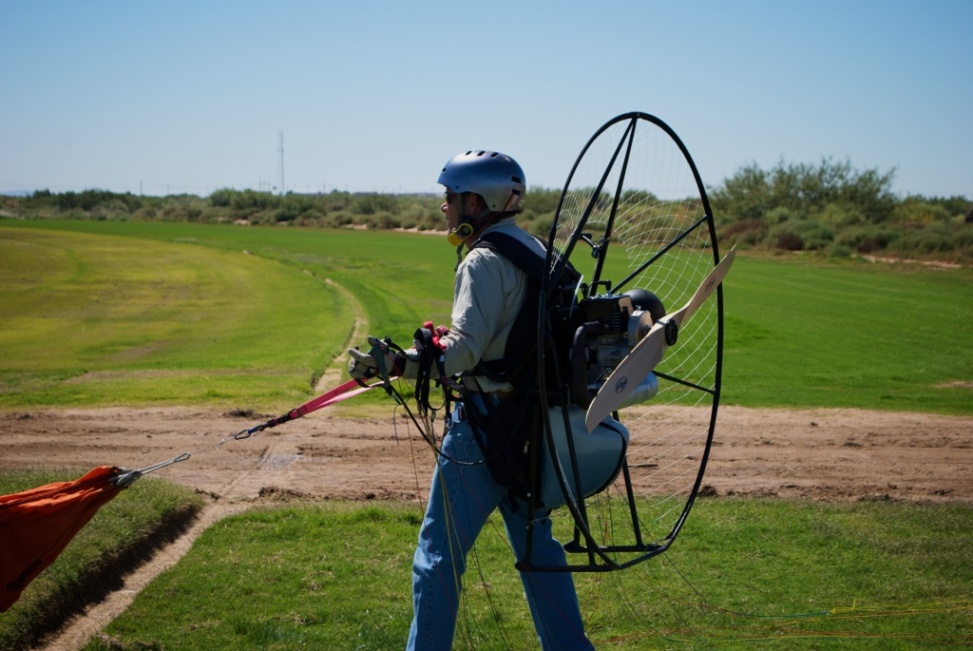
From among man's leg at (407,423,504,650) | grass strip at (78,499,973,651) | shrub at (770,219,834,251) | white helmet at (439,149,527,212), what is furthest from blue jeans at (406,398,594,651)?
shrub at (770,219,834,251)

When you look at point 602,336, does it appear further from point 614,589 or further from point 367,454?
point 367,454

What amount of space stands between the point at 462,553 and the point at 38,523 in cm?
214

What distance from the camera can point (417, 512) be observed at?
26.5ft

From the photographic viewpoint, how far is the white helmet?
4.74 meters

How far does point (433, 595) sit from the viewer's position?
4543mm

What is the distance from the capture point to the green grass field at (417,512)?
5891 millimetres

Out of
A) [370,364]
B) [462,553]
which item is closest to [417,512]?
[462,553]

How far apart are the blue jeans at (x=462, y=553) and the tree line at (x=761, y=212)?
24.7 meters

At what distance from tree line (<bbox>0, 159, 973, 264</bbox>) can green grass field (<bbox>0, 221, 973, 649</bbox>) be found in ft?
28.2

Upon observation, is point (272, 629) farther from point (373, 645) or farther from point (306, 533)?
point (306, 533)

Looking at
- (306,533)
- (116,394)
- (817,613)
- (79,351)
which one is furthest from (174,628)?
(79,351)

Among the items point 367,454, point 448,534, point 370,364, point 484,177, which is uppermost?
point 484,177

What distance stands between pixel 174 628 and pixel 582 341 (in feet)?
10.4

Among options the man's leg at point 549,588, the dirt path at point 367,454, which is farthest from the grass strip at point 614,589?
the dirt path at point 367,454
